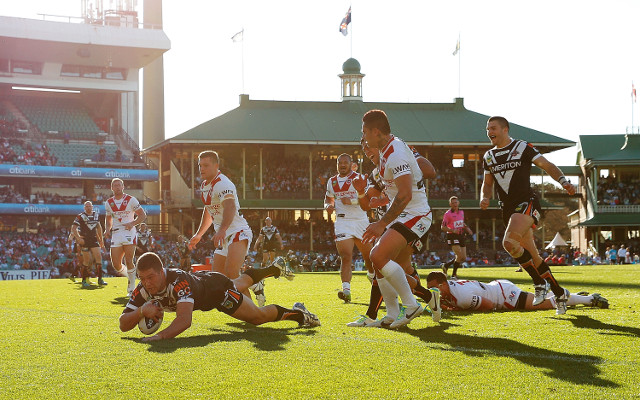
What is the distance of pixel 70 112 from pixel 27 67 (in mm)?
5406

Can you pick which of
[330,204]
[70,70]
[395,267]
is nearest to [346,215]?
[330,204]

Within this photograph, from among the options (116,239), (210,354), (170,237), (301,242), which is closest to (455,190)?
(301,242)

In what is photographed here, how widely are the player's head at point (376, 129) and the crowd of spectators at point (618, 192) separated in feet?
194

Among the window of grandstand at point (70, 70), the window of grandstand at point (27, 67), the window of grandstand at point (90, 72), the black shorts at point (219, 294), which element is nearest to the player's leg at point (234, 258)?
the black shorts at point (219, 294)

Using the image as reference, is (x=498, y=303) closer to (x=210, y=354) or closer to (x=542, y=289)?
(x=542, y=289)

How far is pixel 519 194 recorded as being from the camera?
32.8 feet

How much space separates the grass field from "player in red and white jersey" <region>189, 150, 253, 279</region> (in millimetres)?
1025

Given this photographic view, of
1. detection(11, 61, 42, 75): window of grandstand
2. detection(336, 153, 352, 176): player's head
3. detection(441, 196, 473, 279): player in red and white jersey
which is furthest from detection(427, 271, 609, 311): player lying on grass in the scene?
detection(11, 61, 42, 75): window of grandstand

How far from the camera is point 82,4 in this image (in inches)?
2869

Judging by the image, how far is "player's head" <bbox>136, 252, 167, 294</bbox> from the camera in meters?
7.42

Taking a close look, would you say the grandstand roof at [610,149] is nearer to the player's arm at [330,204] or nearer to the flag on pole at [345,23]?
the flag on pole at [345,23]

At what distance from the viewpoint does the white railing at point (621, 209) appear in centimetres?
6241

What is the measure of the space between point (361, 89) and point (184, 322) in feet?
199

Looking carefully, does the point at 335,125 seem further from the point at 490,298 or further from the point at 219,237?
the point at 219,237
